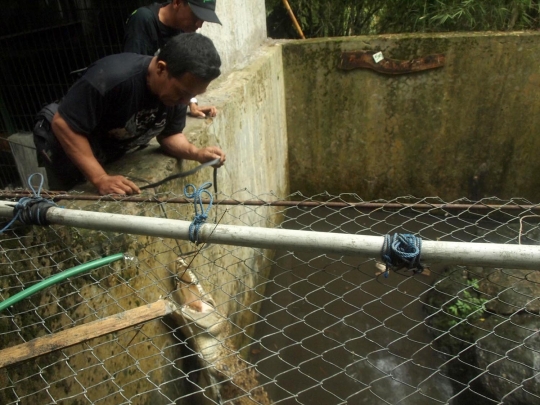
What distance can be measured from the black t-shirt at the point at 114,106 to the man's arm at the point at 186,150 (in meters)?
0.12

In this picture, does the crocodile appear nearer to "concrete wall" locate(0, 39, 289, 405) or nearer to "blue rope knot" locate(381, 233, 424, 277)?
"concrete wall" locate(0, 39, 289, 405)

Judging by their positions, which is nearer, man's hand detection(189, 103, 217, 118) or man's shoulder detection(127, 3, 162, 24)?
man's shoulder detection(127, 3, 162, 24)

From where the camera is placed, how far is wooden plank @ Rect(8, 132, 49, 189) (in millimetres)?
4223

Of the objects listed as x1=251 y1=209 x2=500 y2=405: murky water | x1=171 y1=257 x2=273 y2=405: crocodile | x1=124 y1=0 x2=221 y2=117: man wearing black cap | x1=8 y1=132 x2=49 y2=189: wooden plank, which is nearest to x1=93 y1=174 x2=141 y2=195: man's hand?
x1=171 y1=257 x2=273 y2=405: crocodile

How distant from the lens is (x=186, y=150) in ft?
8.11

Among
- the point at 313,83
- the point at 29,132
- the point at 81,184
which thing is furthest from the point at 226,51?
the point at 81,184

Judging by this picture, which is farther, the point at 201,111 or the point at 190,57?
the point at 201,111

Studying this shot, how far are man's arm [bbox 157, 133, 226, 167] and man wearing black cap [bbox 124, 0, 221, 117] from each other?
0.62 m

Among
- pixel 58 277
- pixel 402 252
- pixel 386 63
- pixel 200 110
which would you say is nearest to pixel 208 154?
pixel 200 110

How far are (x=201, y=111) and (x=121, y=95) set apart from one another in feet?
4.10

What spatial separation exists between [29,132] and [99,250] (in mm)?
3407

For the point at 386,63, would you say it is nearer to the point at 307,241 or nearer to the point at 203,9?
the point at 203,9

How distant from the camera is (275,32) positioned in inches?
264

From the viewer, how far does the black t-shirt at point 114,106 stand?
191cm
